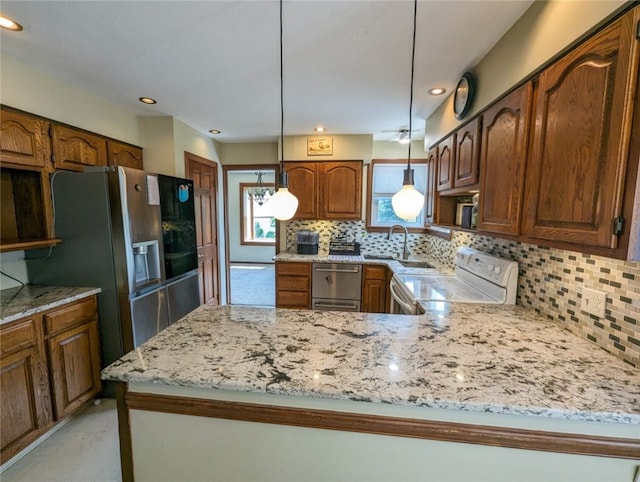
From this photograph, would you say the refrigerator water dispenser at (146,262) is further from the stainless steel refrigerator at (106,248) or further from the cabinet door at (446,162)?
the cabinet door at (446,162)

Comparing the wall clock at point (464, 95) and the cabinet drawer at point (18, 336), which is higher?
the wall clock at point (464, 95)

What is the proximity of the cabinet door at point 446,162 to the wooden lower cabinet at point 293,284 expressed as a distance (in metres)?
1.73

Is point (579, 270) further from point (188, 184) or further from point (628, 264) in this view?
point (188, 184)

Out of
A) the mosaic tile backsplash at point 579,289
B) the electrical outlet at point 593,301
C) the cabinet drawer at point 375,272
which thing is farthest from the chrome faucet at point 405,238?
the electrical outlet at point 593,301

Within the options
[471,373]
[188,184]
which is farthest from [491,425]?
[188,184]

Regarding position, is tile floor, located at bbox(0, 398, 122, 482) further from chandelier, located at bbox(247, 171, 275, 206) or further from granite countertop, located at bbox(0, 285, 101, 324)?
chandelier, located at bbox(247, 171, 275, 206)

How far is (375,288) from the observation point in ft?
10.7

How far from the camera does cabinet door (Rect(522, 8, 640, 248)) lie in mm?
827

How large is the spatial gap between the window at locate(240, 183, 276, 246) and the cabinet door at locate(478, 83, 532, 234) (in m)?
6.15

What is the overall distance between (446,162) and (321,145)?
5.65 ft

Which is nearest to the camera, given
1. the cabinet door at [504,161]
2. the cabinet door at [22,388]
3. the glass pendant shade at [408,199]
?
the cabinet door at [504,161]

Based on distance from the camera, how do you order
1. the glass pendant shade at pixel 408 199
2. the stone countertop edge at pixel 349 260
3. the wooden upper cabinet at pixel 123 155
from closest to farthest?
the glass pendant shade at pixel 408 199 → the wooden upper cabinet at pixel 123 155 → the stone countertop edge at pixel 349 260

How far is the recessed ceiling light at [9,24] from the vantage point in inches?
56.1

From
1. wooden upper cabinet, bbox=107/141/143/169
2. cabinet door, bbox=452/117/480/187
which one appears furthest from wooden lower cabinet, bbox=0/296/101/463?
cabinet door, bbox=452/117/480/187
